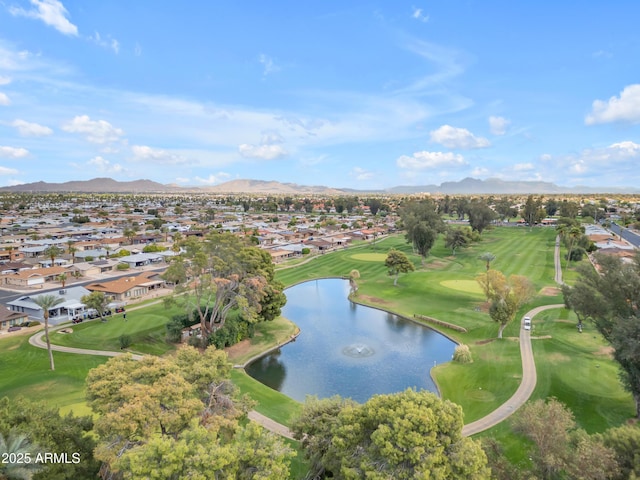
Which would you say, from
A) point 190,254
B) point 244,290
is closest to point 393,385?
point 244,290

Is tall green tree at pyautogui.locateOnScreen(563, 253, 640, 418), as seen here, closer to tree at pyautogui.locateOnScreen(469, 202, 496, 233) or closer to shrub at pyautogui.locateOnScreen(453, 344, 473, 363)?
shrub at pyautogui.locateOnScreen(453, 344, 473, 363)

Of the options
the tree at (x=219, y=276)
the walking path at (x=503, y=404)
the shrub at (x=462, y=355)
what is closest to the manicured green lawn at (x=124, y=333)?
the walking path at (x=503, y=404)

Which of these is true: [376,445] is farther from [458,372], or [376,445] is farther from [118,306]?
[118,306]

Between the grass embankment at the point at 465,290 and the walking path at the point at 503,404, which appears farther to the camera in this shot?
the grass embankment at the point at 465,290

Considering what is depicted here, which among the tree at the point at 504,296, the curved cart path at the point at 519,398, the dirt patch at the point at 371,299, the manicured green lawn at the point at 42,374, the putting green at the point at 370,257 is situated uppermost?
the tree at the point at 504,296

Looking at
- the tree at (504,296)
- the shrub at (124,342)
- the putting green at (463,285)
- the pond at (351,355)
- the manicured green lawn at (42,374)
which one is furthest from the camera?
the putting green at (463,285)

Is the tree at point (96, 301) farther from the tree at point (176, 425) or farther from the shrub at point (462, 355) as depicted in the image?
the shrub at point (462, 355)

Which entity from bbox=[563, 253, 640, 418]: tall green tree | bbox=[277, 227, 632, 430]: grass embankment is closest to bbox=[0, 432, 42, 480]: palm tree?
bbox=[277, 227, 632, 430]: grass embankment
